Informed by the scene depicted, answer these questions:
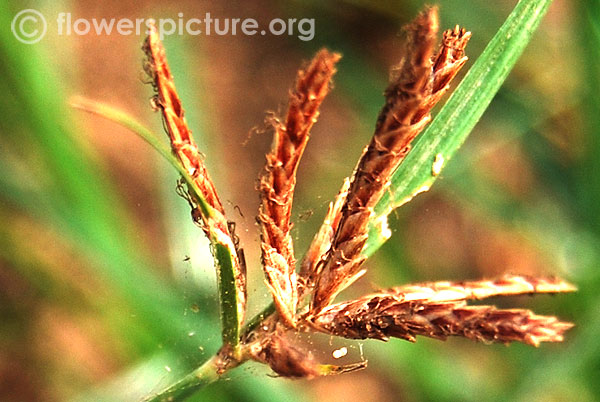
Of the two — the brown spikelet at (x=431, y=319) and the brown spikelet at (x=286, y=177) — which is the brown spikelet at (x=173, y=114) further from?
the brown spikelet at (x=431, y=319)

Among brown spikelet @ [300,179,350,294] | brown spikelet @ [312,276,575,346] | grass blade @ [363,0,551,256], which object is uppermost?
grass blade @ [363,0,551,256]

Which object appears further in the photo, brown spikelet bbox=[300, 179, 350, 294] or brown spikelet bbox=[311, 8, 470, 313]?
brown spikelet bbox=[300, 179, 350, 294]

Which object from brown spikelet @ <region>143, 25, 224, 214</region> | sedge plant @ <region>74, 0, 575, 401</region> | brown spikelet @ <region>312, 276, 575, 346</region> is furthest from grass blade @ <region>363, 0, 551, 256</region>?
brown spikelet @ <region>143, 25, 224, 214</region>

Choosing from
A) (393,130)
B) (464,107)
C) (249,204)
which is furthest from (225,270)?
(249,204)

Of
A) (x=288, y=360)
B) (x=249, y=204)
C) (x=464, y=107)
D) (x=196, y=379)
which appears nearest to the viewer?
(x=288, y=360)

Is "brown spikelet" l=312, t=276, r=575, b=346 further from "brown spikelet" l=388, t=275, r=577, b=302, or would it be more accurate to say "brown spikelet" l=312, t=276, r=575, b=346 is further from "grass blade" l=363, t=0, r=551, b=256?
"grass blade" l=363, t=0, r=551, b=256

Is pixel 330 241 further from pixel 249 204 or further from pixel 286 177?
pixel 249 204
